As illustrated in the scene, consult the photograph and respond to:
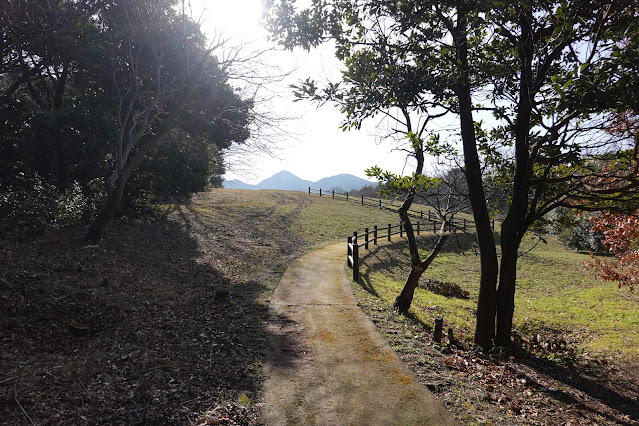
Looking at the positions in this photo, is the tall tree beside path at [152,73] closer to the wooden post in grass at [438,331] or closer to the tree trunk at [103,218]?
the tree trunk at [103,218]

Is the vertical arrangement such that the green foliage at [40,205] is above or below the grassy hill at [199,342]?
above

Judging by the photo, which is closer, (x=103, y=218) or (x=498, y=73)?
(x=498, y=73)

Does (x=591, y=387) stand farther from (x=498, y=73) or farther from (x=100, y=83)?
(x=100, y=83)

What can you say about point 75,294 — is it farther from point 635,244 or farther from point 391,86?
point 635,244

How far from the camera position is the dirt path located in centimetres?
495

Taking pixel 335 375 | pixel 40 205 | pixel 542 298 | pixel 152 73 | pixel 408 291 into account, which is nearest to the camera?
pixel 335 375

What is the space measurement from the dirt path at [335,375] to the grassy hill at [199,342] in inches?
13.7

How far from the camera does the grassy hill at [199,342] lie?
16.6 ft

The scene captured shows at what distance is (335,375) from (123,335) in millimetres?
4528

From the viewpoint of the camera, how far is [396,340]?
7770 millimetres

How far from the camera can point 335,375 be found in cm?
602

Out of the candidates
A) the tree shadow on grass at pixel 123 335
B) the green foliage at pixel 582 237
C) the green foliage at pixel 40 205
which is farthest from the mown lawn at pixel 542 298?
the green foliage at pixel 40 205

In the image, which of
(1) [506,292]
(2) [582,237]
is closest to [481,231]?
(1) [506,292]

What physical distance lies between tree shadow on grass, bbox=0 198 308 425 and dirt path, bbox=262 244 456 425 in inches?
14.1
